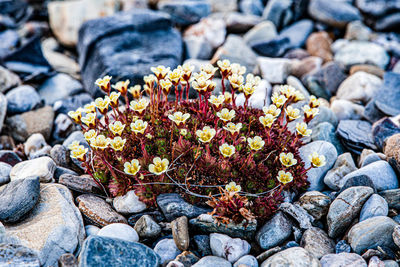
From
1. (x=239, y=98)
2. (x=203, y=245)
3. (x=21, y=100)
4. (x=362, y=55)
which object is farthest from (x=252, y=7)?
(x=203, y=245)

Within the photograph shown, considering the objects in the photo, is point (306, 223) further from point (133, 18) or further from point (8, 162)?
point (133, 18)

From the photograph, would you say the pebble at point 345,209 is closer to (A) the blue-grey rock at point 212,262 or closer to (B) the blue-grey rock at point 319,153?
(B) the blue-grey rock at point 319,153

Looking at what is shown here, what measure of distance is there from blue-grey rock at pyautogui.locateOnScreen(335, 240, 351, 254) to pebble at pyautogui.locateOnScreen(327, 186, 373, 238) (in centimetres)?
17

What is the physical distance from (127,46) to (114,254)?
504 cm

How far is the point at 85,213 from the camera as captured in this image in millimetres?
4355

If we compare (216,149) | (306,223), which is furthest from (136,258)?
(306,223)

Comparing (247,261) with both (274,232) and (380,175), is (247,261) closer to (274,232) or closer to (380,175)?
(274,232)

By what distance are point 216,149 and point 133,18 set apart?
458cm

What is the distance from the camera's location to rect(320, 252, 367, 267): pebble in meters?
3.69

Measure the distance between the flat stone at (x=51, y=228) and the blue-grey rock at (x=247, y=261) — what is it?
5.52 ft

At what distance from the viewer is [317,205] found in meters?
4.43

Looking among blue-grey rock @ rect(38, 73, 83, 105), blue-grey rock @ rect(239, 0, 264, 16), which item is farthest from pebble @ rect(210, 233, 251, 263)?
blue-grey rock @ rect(239, 0, 264, 16)

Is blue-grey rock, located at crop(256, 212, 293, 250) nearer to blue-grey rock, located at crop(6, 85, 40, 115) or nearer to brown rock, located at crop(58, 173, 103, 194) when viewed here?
brown rock, located at crop(58, 173, 103, 194)

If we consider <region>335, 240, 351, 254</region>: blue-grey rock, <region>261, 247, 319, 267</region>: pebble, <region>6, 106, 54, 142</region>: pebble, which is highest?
<region>261, 247, 319, 267</region>: pebble
